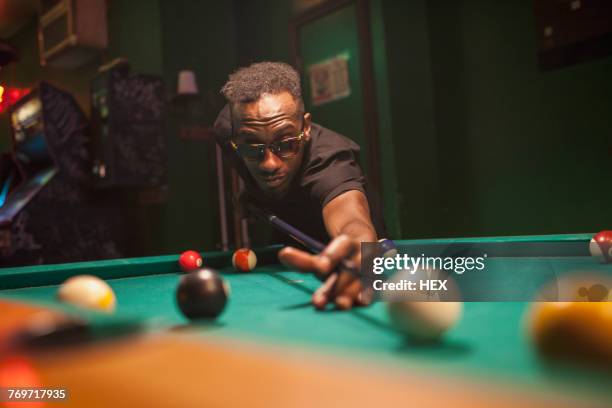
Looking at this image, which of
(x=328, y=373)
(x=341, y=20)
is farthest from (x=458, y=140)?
(x=328, y=373)

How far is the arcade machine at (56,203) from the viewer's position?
488 cm

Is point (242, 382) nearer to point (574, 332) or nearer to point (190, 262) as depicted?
point (574, 332)

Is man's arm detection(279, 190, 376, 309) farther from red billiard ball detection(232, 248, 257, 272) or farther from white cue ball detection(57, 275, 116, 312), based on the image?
red billiard ball detection(232, 248, 257, 272)

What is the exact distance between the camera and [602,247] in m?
1.92

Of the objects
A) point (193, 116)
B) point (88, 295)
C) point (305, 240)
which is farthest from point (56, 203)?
point (88, 295)

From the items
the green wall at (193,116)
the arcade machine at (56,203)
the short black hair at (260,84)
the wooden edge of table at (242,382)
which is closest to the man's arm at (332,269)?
Answer: the wooden edge of table at (242,382)

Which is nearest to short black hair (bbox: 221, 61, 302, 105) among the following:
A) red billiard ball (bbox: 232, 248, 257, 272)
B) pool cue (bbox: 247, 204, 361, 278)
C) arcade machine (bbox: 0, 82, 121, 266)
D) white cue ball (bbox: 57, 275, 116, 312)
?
pool cue (bbox: 247, 204, 361, 278)

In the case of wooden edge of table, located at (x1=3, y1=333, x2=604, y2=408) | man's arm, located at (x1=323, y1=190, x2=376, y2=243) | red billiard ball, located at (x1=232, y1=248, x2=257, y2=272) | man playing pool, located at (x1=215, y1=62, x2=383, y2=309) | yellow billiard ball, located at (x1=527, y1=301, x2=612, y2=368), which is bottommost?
red billiard ball, located at (x1=232, y1=248, x2=257, y2=272)

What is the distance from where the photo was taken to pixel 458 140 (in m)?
4.51

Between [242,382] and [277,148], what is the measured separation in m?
1.82

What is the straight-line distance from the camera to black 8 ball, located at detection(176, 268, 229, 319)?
117 cm

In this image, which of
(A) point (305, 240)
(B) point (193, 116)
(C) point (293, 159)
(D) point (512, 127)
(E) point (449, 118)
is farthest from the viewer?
(B) point (193, 116)

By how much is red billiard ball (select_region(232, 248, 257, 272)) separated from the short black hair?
673 millimetres

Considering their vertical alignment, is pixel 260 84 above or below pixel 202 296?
above
